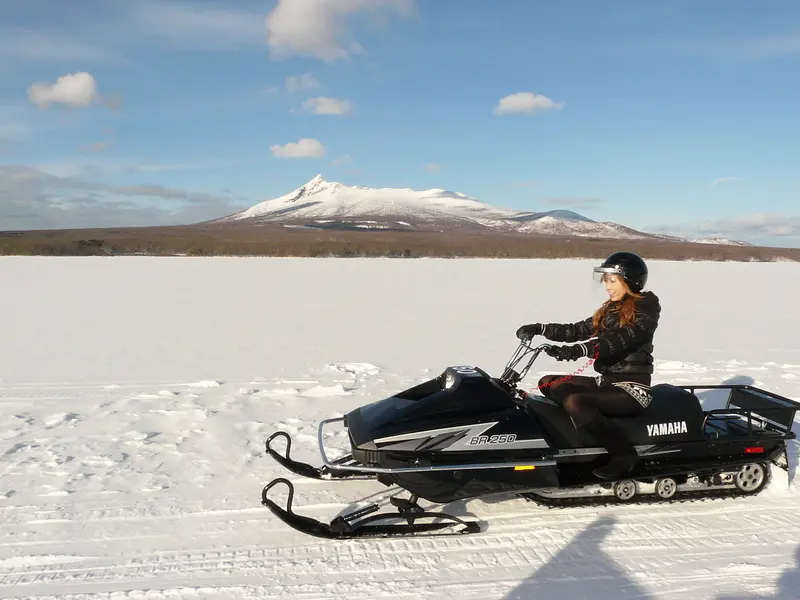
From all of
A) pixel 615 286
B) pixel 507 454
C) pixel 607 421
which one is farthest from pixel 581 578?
pixel 615 286

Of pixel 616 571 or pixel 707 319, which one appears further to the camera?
pixel 707 319

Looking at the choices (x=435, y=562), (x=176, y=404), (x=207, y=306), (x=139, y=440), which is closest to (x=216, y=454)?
(x=139, y=440)

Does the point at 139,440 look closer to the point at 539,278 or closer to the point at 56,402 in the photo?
the point at 56,402

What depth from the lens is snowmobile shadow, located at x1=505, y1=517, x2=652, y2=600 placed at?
2.98 metres

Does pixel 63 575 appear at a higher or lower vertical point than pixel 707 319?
lower

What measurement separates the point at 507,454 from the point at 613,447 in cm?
68

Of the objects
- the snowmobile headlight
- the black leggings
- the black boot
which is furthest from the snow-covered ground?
the snowmobile headlight

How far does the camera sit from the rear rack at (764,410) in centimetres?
408

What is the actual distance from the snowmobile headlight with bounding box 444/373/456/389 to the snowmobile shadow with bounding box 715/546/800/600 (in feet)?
5.93

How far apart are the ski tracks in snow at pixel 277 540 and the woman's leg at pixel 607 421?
0.35 m

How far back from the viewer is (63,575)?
121 inches

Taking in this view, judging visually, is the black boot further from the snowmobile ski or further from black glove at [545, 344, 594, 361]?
the snowmobile ski

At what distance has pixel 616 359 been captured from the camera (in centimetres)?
391

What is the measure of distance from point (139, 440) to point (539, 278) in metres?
19.4
